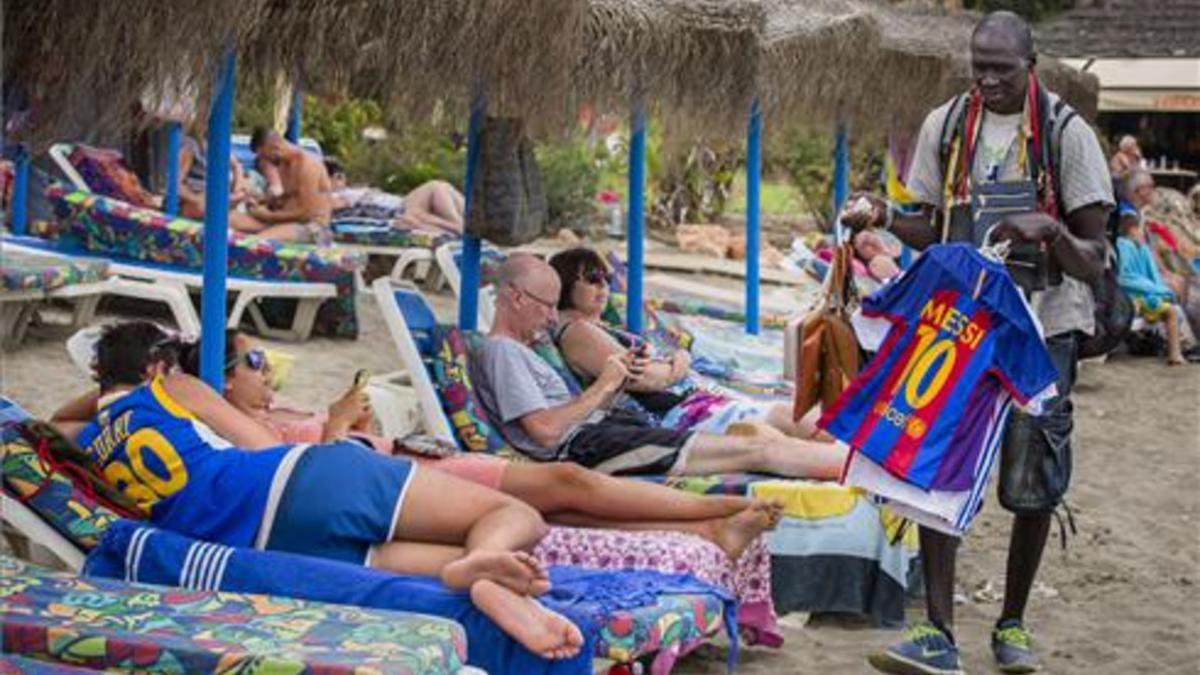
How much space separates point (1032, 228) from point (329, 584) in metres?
2.13

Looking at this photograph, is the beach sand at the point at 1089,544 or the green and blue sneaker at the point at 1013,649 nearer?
the green and blue sneaker at the point at 1013,649

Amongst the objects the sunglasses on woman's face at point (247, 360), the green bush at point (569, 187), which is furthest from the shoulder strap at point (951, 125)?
the green bush at point (569, 187)

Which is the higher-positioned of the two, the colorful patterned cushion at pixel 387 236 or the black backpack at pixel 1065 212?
the black backpack at pixel 1065 212

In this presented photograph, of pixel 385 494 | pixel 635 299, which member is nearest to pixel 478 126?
pixel 635 299

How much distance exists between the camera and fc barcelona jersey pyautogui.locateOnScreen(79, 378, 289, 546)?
4723 mm

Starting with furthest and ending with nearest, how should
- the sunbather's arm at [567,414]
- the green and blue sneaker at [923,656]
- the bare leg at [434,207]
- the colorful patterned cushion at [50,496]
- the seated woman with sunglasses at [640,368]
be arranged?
the bare leg at [434,207] < the seated woman with sunglasses at [640,368] < the sunbather's arm at [567,414] < the green and blue sneaker at [923,656] < the colorful patterned cushion at [50,496]

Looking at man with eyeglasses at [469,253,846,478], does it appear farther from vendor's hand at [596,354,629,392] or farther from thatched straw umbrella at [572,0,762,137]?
thatched straw umbrella at [572,0,762,137]

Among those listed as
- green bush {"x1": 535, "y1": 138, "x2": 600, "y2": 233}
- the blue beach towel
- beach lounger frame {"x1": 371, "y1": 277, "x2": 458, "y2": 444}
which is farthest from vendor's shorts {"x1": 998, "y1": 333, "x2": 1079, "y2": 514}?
green bush {"x1": 535, "y1": 138, "x2": 600, "y2": 233}

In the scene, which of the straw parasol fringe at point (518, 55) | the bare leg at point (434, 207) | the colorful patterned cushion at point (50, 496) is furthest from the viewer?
the bare leg at point (434, 207)

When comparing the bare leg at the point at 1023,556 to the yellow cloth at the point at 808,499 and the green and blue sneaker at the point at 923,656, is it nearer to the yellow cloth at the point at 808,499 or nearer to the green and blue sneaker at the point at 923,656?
the green and blue sneaker at the point at 923,656

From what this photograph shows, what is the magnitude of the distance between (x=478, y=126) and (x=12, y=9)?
3.64 metres

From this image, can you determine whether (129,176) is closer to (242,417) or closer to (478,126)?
(478,126)

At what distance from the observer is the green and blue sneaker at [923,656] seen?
17.2 ft

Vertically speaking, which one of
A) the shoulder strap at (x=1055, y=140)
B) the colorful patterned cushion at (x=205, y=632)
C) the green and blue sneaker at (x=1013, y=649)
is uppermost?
the shoulder strap at (x=1055, y=140)
